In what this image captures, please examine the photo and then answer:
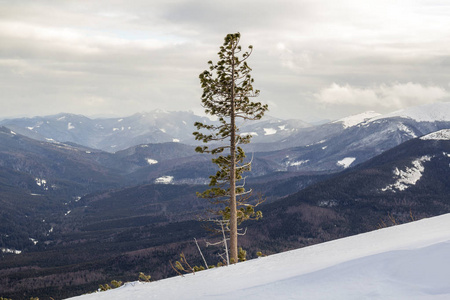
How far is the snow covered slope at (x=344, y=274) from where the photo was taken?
12258 mm

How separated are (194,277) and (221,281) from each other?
9.02 feet

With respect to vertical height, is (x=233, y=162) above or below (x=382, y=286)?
above

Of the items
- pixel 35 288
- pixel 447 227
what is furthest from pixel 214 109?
pixel 35 288

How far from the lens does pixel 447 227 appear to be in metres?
18.9

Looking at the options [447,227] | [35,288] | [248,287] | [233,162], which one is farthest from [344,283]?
[35,288]

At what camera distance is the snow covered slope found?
12258mm

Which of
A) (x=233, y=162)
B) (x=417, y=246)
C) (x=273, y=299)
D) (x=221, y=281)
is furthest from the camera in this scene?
(x=233, y=162)

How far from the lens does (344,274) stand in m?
14.1

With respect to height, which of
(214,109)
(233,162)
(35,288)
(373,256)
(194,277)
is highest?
(214,109)

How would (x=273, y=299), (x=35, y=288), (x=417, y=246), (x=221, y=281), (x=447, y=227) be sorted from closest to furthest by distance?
(x=273, y=299) → (x=417, y=246) → (x=221, y=281) → (x=447, y=227) → (x=35, y=288)

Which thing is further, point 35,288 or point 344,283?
point 35,288

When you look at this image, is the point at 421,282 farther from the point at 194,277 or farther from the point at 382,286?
the point at 194,277

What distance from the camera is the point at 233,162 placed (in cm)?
3656

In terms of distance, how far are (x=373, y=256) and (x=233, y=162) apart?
22.0 m
